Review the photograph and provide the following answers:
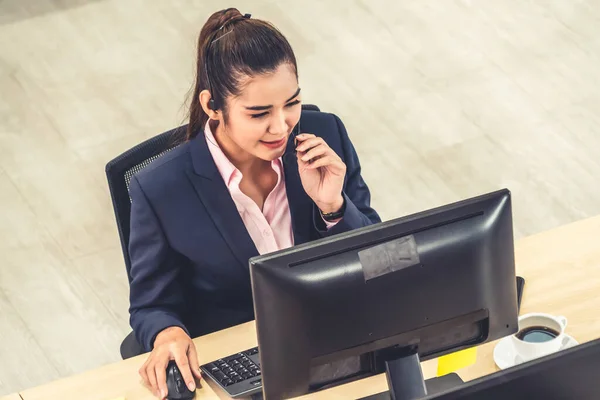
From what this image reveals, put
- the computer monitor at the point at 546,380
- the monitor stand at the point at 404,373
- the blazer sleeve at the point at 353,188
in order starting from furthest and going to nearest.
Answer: the blazer sleeve at the point at 353,188
the monitor stand at the point at 404,373
the computer monitor at the point at 546,380

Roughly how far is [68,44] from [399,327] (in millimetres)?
3656

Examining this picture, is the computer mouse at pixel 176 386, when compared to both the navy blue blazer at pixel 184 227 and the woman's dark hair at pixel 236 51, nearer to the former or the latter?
the navy blue blazer at pixel 184 227

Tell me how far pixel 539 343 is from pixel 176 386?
0.77 m

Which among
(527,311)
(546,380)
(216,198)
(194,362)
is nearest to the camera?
(546,380)

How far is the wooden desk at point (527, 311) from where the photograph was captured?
236 centimetres

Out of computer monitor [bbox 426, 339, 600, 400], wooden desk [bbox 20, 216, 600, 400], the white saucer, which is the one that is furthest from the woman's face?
computer monitor [bbox 426, 339, 600, 400]

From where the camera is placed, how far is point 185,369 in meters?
2.35

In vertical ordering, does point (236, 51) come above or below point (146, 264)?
above

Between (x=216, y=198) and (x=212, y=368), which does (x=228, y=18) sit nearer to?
(x=216, y=198)

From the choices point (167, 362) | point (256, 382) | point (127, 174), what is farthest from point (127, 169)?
point (256, 382)

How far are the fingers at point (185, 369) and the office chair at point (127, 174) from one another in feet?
0.83

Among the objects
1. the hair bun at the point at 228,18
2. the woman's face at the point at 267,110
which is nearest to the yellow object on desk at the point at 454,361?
the woman's face at the point at 267,110

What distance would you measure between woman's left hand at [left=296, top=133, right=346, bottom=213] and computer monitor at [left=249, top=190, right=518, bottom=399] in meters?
0.55

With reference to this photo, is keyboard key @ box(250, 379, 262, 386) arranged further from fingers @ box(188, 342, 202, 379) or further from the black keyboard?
fingers @ box(188, 342, 202, 379)
